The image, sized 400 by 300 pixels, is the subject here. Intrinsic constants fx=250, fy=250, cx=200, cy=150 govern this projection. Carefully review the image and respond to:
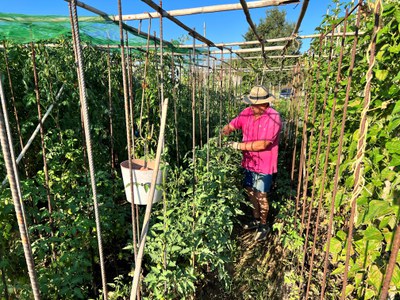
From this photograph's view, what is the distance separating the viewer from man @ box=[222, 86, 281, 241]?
3133 millimetres

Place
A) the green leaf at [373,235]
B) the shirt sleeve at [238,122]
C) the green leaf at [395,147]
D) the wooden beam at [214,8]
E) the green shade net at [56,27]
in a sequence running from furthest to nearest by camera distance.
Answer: the shirt sleeve at [238,122], the green shade net at [56,27], the wooden beam at [214,8], the green leaf at [373,235], the green leaf at [395,147]

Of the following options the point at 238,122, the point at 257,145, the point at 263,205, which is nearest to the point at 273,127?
the point at 257,145

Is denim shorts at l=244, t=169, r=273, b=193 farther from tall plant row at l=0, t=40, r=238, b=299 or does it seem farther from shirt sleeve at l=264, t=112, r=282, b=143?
tall plant row at l=0, t=40, r=238, b=299

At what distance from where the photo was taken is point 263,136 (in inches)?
127

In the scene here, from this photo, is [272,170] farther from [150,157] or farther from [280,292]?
[150,157]

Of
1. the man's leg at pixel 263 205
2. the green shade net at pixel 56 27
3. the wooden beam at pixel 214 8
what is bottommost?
the man's leg at pixel 263 205

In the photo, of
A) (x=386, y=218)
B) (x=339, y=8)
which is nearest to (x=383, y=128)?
(x=386, y=218)

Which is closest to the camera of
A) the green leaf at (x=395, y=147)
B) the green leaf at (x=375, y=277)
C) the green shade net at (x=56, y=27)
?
the green leaf at (x=395, y=147)

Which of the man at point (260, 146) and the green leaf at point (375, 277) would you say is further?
the man at point (260, 146)

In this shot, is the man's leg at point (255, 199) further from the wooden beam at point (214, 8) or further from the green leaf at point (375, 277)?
the wooden beam at point (214, 8)

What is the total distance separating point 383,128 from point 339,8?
1941mm

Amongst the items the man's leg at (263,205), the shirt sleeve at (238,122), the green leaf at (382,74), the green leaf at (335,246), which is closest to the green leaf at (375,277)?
the green leaf at (335,246)

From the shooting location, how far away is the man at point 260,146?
313 cm

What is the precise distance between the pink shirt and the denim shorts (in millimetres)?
69
